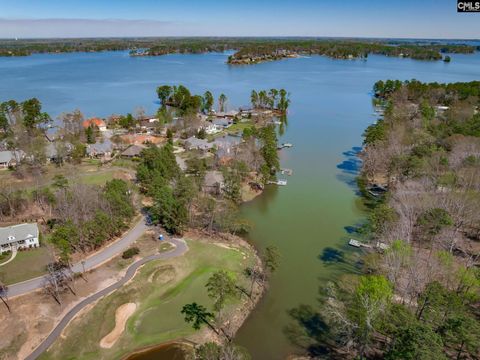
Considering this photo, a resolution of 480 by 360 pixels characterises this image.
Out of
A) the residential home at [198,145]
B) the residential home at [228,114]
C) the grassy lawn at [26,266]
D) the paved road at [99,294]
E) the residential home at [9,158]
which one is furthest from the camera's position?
the residential home at [228,114]

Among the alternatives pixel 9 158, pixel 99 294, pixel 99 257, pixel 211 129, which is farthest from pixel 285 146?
pixel 9 158

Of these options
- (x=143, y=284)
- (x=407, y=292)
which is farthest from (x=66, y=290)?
(x=407, y=292)

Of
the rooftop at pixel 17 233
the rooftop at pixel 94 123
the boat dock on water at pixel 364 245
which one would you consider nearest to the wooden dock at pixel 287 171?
the boat dock on water at pixel 364 245

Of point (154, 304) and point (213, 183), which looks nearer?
point (154, 304)

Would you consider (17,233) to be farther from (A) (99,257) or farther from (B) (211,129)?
(B) (211,129)

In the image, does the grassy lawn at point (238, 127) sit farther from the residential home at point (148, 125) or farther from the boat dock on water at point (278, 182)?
the boat dock on water at point (278, 182)
